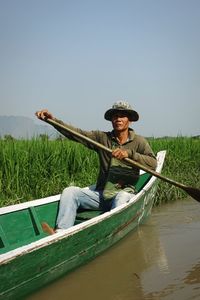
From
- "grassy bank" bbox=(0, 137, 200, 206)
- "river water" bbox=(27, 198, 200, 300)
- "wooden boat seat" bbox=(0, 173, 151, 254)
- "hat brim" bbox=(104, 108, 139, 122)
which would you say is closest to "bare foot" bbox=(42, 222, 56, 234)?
"wooden boat seat" bbox=(0, 173, 151, 254)

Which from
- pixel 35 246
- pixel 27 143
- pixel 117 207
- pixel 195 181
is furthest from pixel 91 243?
pixel 195 181

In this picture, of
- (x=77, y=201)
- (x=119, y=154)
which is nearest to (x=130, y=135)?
(x=119, y=154)

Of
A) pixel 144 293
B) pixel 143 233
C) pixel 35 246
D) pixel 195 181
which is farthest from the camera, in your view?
pixel 195 181

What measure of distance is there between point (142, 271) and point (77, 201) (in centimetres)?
120

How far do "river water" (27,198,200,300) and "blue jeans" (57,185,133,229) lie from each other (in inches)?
20.3

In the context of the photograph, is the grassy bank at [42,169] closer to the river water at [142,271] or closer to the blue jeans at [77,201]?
the blue jeans at [77,201]

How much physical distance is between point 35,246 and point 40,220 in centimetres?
180

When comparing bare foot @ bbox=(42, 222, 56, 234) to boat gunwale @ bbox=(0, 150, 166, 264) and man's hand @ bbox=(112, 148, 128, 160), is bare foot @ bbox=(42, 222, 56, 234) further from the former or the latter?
man's hand @ bbox=(112, 148, 128, 160)

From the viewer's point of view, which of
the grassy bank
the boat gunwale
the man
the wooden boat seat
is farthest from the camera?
the grassy bank

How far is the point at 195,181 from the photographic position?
9258 millimetres

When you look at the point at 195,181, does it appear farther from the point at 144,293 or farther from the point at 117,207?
the point at 144,293

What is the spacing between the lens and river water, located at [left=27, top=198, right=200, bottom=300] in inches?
139

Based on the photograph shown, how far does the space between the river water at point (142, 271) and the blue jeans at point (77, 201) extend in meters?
0.52

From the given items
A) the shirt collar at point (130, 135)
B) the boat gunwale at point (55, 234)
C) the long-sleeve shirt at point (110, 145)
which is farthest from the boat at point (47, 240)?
the shirt collar at point (130, 135)
